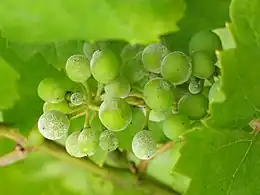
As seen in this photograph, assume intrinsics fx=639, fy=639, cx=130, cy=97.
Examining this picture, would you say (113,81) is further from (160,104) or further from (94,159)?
(94,159)

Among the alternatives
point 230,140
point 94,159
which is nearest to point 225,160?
point 230,140

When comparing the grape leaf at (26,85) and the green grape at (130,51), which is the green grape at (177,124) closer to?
the green grape at (130,51)

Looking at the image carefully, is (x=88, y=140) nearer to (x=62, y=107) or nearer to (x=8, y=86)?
(x=62, y=107)

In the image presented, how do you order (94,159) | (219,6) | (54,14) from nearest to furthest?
(54,14)
(219,6)
(94,159)

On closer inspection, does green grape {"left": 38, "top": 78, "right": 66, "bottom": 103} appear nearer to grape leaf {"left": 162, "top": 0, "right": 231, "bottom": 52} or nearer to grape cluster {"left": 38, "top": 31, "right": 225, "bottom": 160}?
grape cluster {"left": 38, "top": 31, "right": 225, "bottom": 160}

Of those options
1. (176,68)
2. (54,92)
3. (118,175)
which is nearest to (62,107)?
(54,92)

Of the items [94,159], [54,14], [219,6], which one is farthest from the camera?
[94,159]

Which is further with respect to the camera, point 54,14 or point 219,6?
point 219,6
